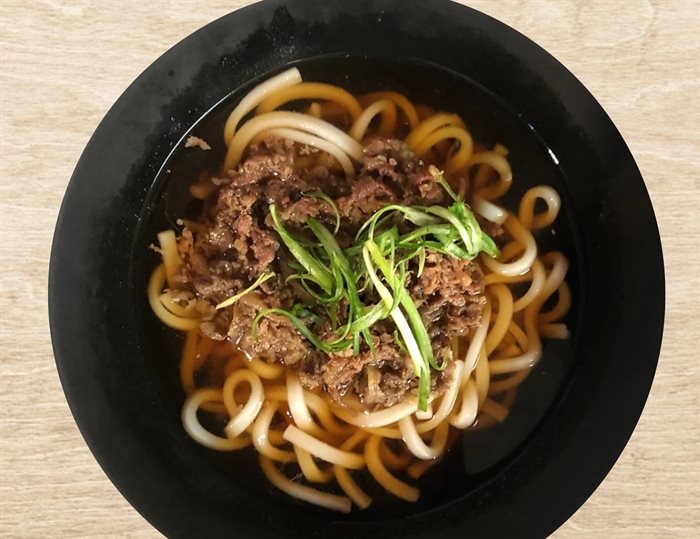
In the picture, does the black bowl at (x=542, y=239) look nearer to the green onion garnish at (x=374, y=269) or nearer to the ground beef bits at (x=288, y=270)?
the ground beef bits at (x=288, y=270)

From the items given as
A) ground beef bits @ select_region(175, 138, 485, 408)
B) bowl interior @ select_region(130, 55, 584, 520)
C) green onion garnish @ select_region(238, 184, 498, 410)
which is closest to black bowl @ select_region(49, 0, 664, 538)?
bowl interior @ select_region(130, 55, 584, 520)

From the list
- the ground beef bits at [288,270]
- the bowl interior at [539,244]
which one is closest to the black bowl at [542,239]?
the bowl interior at [539,244]

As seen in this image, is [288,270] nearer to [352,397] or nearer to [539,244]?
[352,397]

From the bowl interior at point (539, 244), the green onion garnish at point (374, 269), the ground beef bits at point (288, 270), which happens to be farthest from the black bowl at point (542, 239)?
the green onion garnish at point (374, 269)

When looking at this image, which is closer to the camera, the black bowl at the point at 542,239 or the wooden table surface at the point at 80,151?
the black bowl at the point at 542,239

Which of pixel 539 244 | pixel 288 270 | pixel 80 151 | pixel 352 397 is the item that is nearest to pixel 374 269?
pixel 288 270

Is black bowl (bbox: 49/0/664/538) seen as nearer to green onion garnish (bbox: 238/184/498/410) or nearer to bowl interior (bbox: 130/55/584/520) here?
bowl interior (bbox: 130/55/584/520)
